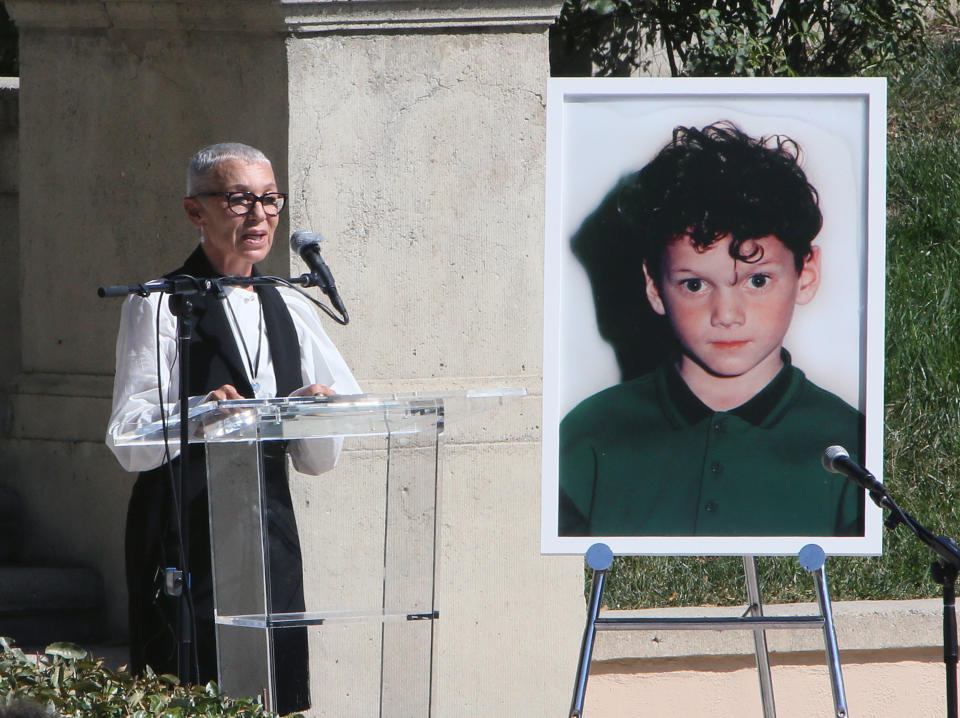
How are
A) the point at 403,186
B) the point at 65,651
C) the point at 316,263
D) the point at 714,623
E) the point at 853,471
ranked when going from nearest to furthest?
the point at 65,651, the point at 853,471, the point at 316,263, the point at 714,623, the point at 403,186

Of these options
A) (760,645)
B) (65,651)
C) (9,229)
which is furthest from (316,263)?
(9,229)

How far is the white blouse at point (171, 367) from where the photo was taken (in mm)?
3146

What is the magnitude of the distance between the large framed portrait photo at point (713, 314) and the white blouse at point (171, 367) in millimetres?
593

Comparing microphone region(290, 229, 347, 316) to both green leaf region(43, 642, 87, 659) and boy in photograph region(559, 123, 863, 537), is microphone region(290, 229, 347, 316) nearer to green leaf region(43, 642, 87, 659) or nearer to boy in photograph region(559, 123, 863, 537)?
boy in photograph region(559, 123, 863, 537)

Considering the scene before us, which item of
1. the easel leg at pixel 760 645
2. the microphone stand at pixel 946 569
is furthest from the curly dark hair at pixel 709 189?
the microphone stand at pixel 946 569

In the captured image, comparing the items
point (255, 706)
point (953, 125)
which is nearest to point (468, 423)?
point (255, 706)

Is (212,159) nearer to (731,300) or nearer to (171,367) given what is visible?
(171,367)

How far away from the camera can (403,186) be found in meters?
4.39

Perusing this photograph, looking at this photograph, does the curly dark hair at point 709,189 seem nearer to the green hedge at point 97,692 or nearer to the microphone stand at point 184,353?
the microphone stand at point 184,353

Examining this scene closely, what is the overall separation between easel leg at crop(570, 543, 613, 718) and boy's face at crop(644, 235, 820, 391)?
531 millimetres

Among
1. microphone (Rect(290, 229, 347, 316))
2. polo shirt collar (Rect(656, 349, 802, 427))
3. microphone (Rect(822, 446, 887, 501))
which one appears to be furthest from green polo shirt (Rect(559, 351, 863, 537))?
microphone (Rect(290, 229, 347, 316))

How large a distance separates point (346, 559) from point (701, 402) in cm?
113

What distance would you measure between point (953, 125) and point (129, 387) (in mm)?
5542

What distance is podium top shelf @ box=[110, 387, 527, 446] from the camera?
104 inches
